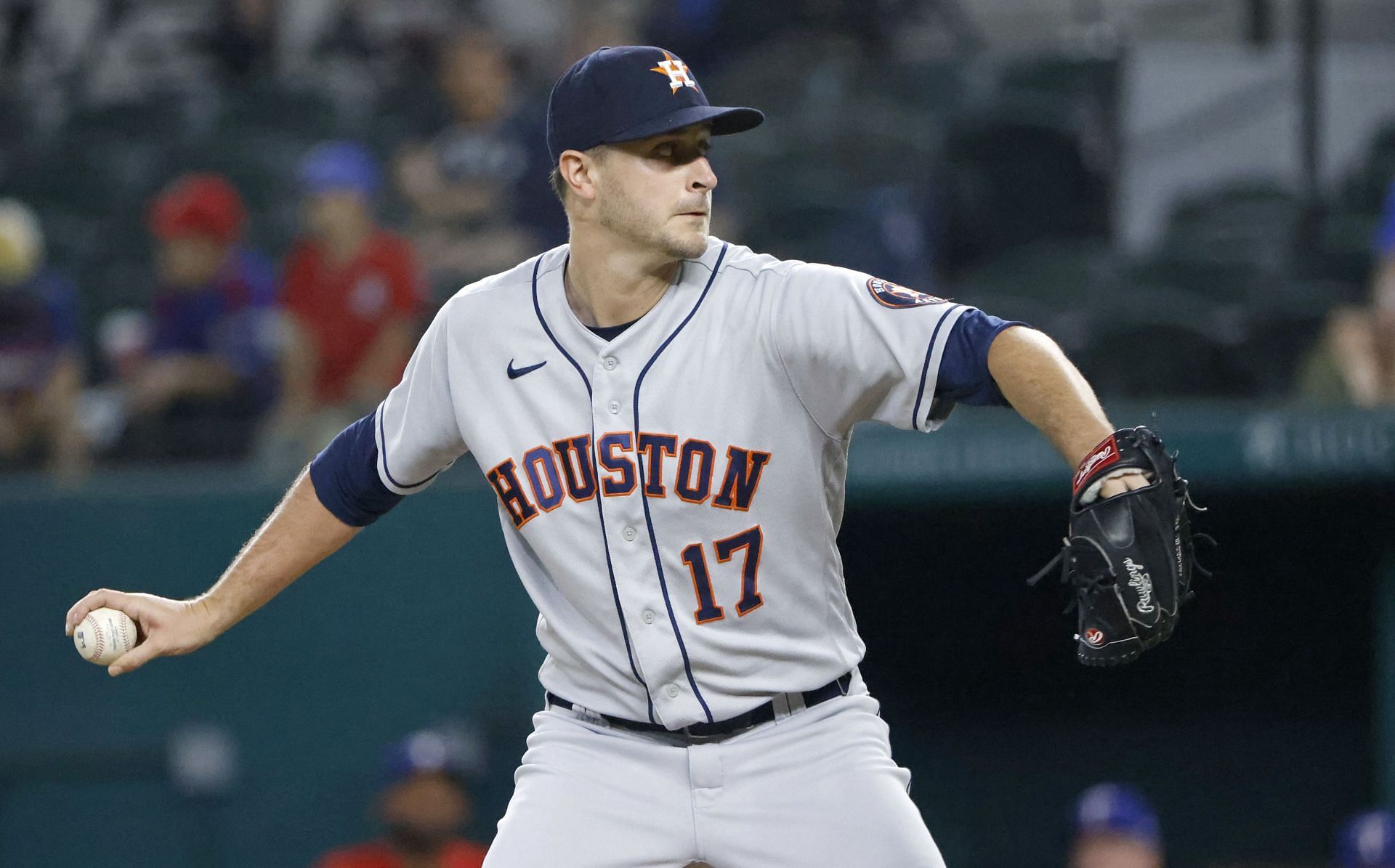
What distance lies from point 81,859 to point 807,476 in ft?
12.2

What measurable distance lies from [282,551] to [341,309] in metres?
3.24

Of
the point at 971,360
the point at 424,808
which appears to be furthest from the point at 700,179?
the point at 424,808

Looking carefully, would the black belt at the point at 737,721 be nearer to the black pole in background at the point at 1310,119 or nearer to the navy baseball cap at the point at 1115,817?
the navy baseball cap at the point at 1115,817

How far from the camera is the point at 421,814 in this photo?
5230mm

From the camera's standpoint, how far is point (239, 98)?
8461mm

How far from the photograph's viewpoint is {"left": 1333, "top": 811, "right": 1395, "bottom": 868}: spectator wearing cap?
4.81m

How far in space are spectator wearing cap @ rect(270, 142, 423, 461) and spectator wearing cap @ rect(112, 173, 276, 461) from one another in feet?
0.34

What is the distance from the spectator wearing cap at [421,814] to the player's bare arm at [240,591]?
7.17ft

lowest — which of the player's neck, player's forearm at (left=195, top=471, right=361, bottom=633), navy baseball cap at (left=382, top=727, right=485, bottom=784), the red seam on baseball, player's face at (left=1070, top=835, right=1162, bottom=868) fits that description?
player's face at (left=1070, top=835, right=1162, bottom=868)

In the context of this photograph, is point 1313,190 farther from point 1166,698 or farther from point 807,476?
point 807,476

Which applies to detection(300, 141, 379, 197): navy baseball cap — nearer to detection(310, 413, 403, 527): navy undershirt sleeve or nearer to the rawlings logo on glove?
detection(310, 413, 403, 527): navy undershirt sleeve

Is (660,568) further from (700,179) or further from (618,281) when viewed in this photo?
(700,179)

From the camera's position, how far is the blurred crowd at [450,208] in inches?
236

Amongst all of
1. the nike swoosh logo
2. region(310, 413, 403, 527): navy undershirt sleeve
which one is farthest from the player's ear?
region(310, 413, 403, 527): navy undershirt sleeve
